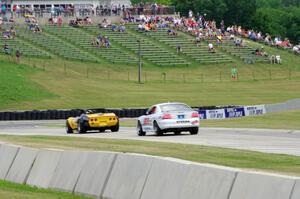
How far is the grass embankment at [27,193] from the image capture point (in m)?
14.9

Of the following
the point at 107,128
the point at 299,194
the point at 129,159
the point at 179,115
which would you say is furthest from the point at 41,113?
the point at 299,194

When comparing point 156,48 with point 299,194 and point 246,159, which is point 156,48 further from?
point 299,194

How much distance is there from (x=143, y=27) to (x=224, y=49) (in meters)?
8.63

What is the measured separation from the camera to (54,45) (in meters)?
90.0

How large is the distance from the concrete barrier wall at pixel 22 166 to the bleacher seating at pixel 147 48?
238ft

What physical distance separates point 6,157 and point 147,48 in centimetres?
7546

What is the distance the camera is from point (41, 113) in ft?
192

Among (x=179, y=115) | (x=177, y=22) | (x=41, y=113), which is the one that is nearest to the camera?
(x=179, y=115)

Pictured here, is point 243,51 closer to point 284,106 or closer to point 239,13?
point 239,13

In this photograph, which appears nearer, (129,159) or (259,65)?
(129,159)

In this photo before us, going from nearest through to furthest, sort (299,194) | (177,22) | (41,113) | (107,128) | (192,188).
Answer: (299,194) < (192,188) < (107,128) < (41,113) < (177,22)

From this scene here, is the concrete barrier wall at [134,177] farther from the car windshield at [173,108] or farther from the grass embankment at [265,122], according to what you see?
the grass embankment at [265,122]

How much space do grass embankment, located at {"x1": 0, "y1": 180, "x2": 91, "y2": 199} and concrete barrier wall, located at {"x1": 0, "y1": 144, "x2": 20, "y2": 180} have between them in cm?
173

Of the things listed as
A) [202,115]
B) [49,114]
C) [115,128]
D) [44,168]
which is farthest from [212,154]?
[49,114]
